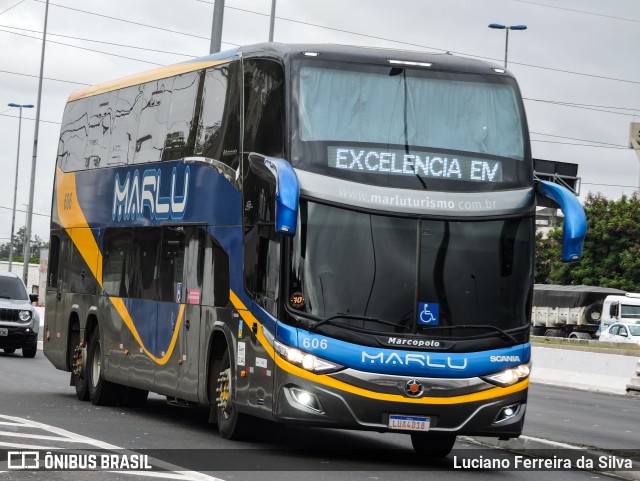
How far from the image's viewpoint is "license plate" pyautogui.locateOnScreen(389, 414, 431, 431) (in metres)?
13.9

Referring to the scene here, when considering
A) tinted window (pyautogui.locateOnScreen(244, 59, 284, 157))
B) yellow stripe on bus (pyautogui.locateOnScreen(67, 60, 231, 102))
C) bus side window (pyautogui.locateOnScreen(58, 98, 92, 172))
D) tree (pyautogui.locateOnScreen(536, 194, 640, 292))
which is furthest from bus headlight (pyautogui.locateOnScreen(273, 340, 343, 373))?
tree (pyautogui.locateOnScreen(536, 194, 640, 292))

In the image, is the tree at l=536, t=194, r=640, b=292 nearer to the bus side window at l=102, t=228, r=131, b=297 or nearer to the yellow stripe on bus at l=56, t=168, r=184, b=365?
the yellow stripe on bus at l=56, t=168, r=184, b=365

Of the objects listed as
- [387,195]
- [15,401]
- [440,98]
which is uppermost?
[440,98]

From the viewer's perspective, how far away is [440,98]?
1485 centimetres

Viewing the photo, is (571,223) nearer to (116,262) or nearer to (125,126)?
(116,262)

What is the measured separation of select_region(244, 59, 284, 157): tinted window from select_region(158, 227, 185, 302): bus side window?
2.46 metres

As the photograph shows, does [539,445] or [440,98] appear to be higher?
[440,98]

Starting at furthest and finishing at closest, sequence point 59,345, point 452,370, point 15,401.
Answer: point 59,345 < point 15,401 < point 452,370

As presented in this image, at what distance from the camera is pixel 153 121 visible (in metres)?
19.1

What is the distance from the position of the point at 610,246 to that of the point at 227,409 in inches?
2672

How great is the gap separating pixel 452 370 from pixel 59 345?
32.3ft

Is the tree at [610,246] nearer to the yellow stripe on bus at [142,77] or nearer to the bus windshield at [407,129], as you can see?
the yellow stripe on bus at [142,77]

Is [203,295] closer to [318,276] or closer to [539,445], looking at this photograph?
[318,276]

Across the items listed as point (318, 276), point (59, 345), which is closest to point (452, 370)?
point (318, 276)
